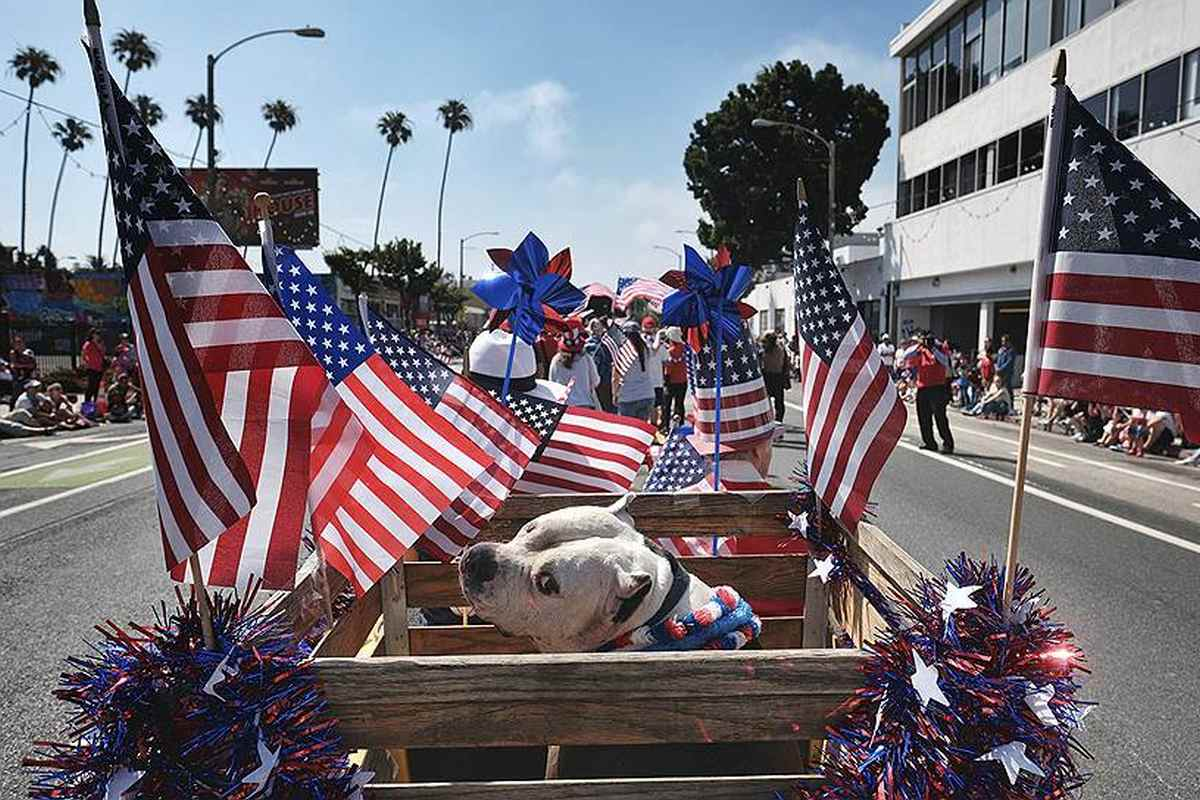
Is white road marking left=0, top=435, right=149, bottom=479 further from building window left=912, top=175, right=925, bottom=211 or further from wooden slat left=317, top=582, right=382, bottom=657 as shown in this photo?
building window left=912, top=175, right=925, bottom=211

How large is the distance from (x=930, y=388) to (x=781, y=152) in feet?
110

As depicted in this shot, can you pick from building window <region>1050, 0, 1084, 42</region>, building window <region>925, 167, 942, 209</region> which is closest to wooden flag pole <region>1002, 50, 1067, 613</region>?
building window <region>1050, 0, 1084, 42</region>

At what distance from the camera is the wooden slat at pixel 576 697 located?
1.72 m

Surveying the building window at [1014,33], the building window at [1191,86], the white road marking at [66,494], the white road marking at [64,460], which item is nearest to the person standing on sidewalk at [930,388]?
the building window at [1191,86]

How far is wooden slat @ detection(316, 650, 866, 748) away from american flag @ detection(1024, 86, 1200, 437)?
108 centimetres

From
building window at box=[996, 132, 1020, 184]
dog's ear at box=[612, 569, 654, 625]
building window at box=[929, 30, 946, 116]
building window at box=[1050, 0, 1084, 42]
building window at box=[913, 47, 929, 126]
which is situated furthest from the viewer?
building window at box=[913, 47, 929, 126]

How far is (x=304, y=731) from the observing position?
1.66 metres

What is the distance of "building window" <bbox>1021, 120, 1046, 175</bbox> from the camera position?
22.4 metres

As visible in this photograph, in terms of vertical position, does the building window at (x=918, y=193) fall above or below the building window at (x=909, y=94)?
below

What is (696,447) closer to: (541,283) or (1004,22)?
(541,283)

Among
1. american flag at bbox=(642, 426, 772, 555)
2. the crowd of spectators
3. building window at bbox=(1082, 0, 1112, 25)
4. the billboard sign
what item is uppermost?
building window at bbox=(1082, 0, 1112, 25)

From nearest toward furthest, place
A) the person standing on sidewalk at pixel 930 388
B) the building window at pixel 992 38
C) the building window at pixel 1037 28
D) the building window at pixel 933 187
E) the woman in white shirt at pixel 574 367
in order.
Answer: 1. the woman in white shirt at pixel 574 367
2. the person standing on sidewalk at pixel 930 388
3. the building window at pixel 1037 28
4. the building window at pixel 992 38
5. the building window at pixel 933 187

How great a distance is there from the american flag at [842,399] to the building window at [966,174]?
87.1 feet

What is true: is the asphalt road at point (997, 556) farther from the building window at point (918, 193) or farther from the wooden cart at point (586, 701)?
the building window at point (918, 193)
